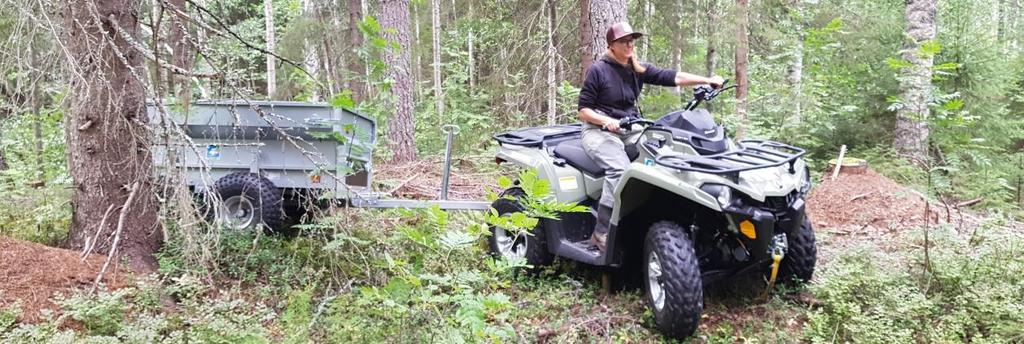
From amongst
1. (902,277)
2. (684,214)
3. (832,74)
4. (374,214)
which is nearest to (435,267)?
(374,214)

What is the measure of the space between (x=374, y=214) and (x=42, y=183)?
5.60 metres

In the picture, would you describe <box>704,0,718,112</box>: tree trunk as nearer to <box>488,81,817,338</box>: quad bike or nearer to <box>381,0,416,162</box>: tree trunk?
<box>381,0,416,162</box>: tree trunk

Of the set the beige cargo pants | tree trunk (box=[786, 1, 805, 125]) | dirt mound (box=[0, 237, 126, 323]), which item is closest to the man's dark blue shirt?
the beige cargo pants

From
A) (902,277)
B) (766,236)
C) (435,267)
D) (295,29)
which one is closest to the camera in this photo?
(766,236)

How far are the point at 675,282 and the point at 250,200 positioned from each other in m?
3.44

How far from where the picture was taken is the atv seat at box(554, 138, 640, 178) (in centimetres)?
451

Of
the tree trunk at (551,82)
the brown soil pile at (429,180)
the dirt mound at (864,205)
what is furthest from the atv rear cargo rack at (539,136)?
the tree trunk at (551,82)

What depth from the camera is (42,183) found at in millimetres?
8102

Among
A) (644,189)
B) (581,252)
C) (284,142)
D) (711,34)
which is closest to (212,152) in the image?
(284,142)

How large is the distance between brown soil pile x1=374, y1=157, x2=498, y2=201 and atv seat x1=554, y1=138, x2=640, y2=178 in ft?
7.46

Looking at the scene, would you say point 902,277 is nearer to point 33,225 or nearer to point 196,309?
point 196,309

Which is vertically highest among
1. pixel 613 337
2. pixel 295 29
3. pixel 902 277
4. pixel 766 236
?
Answer: pixel 295 29

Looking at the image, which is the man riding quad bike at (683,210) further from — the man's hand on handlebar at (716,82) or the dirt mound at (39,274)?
the dirt mound at (39,274)

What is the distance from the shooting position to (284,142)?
5.09 m
